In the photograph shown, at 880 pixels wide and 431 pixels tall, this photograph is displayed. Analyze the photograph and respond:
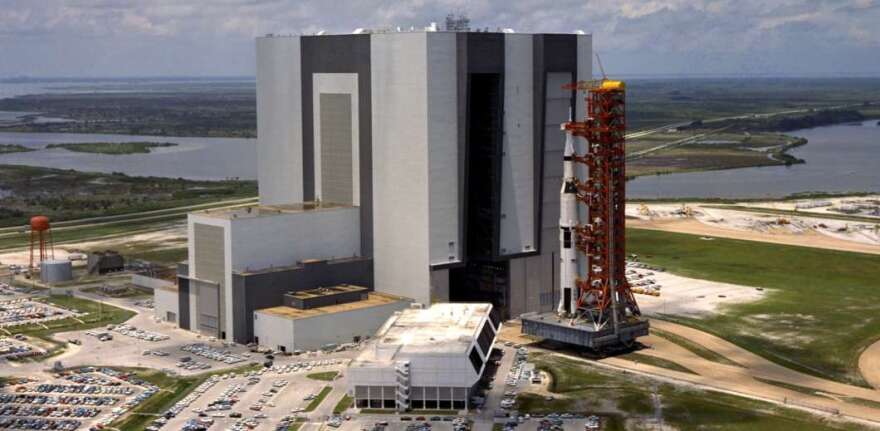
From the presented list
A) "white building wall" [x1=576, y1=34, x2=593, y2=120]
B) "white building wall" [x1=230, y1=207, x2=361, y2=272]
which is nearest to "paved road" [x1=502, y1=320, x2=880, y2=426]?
"white building wall" [x1=230, y1=207, x2=361, y2=272]

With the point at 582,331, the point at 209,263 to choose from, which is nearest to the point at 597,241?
the point at 582,331

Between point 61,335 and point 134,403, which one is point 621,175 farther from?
point 61,335

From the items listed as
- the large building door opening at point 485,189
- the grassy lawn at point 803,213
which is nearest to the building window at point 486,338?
the large building door opening at point 485,189

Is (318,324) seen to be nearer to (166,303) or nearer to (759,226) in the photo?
(166,303)

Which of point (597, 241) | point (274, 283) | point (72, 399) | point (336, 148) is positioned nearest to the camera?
point (72, 399)

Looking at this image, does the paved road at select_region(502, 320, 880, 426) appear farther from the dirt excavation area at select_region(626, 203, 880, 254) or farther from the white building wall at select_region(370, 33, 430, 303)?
the dirt excavation area at select_region(626, 203, 880, 254)

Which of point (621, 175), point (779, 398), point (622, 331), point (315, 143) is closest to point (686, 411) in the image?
point (779, 398)
